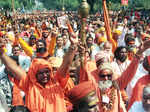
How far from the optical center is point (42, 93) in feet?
9.69

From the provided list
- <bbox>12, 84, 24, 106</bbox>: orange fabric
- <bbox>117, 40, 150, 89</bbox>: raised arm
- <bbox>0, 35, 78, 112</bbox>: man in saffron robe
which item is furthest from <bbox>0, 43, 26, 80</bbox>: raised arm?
<bbox>117, 40, 150, 89</bbox>: raised arm

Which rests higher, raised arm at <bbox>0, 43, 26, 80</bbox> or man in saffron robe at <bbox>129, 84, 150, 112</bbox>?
raised arm at <bbox>0, 43, 26, 80</bbox>

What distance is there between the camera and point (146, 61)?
3.36m

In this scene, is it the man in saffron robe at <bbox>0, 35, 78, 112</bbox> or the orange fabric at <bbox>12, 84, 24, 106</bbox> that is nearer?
the man in saffron robe at <bbox>0, 35, 78, 112</bbox>

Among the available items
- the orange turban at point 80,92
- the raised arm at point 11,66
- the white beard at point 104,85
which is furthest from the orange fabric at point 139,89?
the raised arm at point 11,66

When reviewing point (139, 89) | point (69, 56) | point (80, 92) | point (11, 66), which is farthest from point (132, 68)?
point (11, 66)

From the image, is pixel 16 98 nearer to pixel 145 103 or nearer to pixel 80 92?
pixel 80 92

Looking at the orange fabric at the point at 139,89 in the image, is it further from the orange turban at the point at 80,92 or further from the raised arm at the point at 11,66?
the raised arm at the point at 11,66

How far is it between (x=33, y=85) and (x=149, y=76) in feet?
4.41

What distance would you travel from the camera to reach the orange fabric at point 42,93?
2930 millimetres

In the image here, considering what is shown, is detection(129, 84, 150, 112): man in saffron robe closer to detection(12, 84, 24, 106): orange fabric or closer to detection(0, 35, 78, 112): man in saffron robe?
detection(0, 35, 78, 112): man in saffron robe

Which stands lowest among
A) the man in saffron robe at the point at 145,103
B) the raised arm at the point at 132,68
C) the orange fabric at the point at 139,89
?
the man in saffron robe at the point at 145,103

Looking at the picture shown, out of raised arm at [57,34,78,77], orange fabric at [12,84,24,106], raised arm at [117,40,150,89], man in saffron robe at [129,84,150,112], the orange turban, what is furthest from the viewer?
orange fabric at [12,84,24,106]

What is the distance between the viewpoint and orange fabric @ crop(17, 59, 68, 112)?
2930 millimetres
